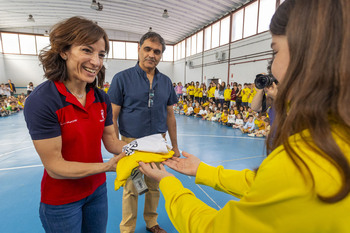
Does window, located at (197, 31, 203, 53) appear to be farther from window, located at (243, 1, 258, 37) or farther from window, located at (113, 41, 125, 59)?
window, located at (113, 41, 125, 59)

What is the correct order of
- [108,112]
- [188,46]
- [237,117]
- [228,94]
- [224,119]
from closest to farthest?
[108,112] < [237,117] < [224,119] < [228,94] < [188,46]

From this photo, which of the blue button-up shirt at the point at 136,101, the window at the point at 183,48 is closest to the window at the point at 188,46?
the window at the point at 183,48

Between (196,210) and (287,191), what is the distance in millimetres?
446

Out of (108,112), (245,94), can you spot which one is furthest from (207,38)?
(108,112)

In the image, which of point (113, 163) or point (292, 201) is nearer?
point (292, 201)

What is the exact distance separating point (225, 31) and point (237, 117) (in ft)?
26.7

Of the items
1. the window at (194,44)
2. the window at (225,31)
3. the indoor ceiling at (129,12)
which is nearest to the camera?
the indoor ceiling at (129,12)

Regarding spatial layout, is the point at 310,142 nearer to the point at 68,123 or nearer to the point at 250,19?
the point at 68,123

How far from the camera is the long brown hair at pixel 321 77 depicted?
0.56 m

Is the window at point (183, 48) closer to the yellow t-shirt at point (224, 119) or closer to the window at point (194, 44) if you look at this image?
the window at point (194, 44)

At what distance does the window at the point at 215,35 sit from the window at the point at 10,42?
1887 cm

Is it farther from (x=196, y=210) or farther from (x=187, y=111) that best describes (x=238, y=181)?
(x=187, y=111)

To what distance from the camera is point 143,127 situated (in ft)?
7.91

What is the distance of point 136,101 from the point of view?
238 centimetres
